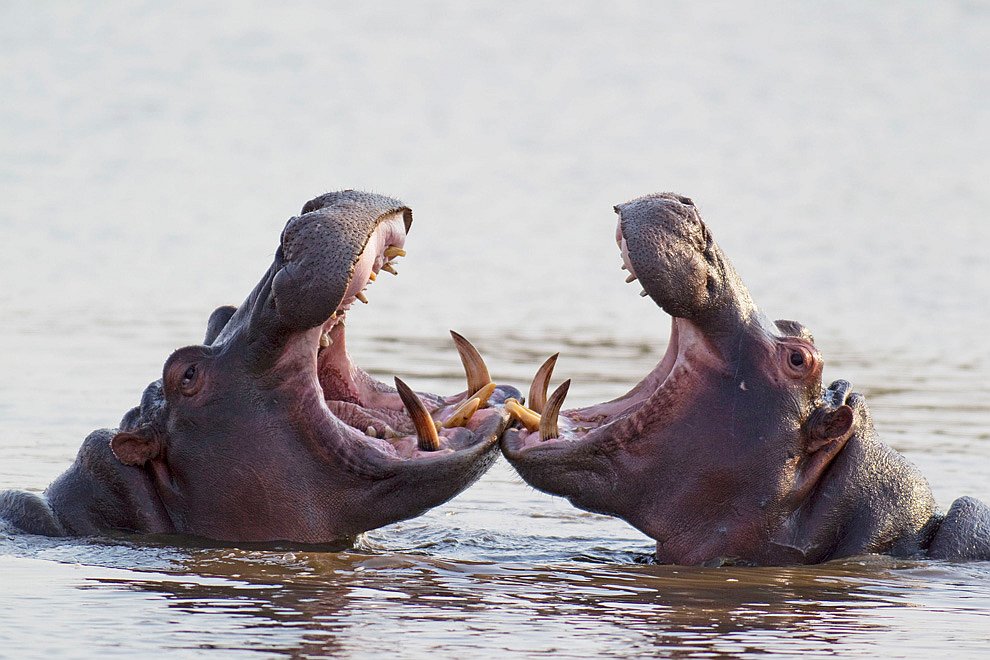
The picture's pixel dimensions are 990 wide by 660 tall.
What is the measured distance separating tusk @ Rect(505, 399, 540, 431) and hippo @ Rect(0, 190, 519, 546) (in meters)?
0.04

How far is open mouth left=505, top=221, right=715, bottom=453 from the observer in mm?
6434

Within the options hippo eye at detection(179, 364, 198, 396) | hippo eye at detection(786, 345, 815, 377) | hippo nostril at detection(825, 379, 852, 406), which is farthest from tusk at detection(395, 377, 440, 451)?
hippo nostril at detection(825, 379, 852, 406)

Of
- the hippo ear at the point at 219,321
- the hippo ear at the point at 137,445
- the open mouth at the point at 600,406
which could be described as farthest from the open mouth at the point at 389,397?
the hippo ear at the point at 137,445

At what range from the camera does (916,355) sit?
13.6 metres

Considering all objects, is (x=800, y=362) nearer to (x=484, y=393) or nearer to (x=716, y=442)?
(x=716, y=442)

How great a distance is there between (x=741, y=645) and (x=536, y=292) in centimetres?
1056

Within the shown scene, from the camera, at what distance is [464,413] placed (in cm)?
674

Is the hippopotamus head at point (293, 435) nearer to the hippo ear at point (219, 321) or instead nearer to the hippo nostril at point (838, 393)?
the hippo ear at point (219, 321)

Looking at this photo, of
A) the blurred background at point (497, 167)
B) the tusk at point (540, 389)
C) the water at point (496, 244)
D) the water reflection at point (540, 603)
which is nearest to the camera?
the water reflection at point (540, 603)

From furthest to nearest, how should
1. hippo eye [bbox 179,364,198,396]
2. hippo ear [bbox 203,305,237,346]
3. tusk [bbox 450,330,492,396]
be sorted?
1. hippo ear [bbox 203,305,237,346]
2. tusk [bbox 450,330,492,396]
3. hippo eye [bbox 179,364,198,396]

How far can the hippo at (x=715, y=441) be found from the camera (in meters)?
6.33

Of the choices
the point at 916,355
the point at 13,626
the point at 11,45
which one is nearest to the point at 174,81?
the point at 11,45

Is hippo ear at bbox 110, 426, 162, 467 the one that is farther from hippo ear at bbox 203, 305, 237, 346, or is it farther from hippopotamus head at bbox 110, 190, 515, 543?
hippo ear at bbox 203, 305, 237, 346

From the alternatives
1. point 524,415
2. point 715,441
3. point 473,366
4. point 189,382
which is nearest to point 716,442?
point 715,441
